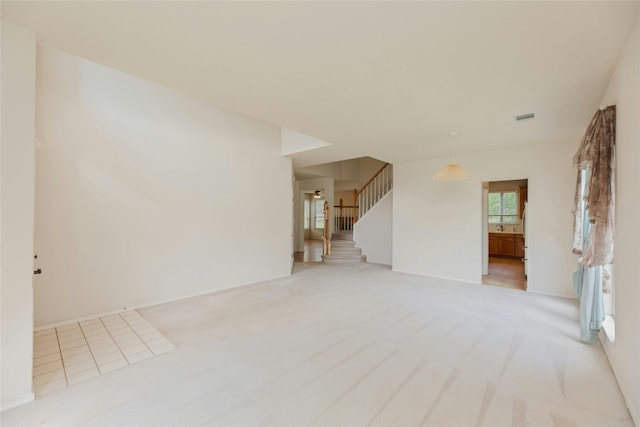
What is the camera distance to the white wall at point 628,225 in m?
1.84

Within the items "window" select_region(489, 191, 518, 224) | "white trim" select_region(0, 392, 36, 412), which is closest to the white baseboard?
"white trim" select_region(0, 392, 36, 412)

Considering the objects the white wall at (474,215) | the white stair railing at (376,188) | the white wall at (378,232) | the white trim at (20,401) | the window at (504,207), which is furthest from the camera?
the window at (504,207)

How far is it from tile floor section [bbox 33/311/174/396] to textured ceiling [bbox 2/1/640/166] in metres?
A: 2.80

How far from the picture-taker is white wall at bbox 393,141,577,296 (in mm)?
4766

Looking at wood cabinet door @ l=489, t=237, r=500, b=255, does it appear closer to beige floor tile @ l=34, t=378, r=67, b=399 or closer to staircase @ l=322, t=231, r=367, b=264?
staircase @ l=322, t=231, r=367, b=264

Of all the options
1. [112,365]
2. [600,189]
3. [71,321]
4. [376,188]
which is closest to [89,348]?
[112,365]

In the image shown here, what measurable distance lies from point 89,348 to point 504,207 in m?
11.2

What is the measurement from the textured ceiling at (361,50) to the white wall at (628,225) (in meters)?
0.26

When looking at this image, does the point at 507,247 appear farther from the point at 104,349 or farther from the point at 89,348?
the point at 89,348

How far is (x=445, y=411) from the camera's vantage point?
1918 mm

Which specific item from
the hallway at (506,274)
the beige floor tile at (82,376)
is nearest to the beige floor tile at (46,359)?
the beige floor tile at (82,376)

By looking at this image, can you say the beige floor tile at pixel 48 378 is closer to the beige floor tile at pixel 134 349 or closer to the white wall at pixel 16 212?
the white wall at pixel 16 212

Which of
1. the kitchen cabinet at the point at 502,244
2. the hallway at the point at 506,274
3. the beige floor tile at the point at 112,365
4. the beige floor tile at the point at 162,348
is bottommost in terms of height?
the hallway at the point at 506,274

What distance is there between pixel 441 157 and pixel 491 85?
11.5 ft
